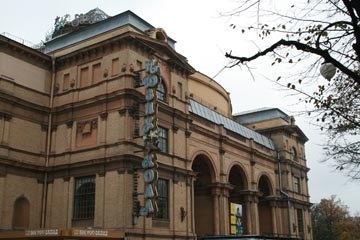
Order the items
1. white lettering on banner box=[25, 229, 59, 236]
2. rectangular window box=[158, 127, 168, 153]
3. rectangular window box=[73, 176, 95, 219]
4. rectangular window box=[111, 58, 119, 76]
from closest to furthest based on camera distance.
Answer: white lettering on banner box=[25, 229, 59, 236] < rectangular window box=[73, 176, 95, 219] < rectangular window box=[111, 58, 119, 76] < rectangular window box=[158, 127, 168, 153]

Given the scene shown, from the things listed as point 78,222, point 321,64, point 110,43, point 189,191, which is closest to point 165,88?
point 110,43

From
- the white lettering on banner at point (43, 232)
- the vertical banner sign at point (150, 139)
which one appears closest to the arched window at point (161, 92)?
the vertical banner sign at point (150, 139)

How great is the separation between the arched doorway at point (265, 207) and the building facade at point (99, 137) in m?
12.1

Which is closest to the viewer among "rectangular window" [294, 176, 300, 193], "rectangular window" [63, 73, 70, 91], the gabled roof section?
the gabled roof section

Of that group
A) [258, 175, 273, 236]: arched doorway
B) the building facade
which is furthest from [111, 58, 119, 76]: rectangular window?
[258, 175, 273, 236]: arched doorway

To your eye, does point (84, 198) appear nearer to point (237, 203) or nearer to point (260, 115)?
point (237, 203)

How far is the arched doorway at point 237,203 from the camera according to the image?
45406 mm

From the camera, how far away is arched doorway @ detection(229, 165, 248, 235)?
149 feet

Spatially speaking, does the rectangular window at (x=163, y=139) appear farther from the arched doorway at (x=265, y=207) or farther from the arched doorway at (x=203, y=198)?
the arched doorway at (x=265, y=207)

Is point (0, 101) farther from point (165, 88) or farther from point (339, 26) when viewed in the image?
point (339, 26)

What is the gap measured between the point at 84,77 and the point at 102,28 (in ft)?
13.9

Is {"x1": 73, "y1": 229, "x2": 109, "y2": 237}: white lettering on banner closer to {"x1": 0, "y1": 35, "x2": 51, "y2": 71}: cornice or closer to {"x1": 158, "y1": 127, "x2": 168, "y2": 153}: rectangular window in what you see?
{"x1": 158, "y1": 127, "x2": 168, "y2": 153}: rectangular window

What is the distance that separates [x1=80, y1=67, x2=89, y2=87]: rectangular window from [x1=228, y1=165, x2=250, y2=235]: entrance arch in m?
18.0

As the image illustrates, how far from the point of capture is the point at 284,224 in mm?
55062
